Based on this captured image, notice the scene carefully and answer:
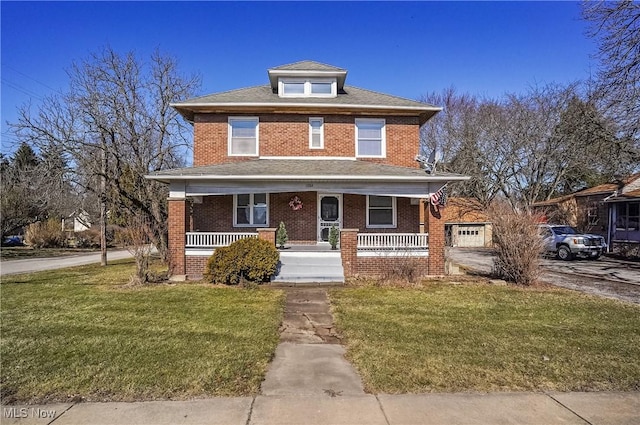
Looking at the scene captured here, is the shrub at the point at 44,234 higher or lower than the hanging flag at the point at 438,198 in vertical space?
lower

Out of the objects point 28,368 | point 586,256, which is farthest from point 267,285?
point 586,256

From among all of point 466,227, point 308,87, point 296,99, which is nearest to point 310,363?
point 296,99

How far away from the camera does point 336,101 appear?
16.6 metres

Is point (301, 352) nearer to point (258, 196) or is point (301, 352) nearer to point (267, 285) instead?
point (267, 285)

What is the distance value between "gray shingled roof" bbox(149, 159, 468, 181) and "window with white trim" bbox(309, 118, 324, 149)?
1.16 meters

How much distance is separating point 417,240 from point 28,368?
11599 mm

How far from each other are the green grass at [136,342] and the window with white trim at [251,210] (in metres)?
5.57

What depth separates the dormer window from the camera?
17.4 m

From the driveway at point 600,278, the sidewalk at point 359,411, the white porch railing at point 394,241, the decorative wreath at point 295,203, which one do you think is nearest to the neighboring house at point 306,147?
the decorative wreath at point 295,203

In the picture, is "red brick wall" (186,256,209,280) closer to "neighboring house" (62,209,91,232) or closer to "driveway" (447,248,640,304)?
"driveway" (447,248,640,304)

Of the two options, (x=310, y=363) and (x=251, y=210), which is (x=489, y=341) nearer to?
(x=310, y=363)

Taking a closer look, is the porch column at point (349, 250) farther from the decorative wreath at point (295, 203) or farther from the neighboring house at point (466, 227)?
the neighboring house at point (466, 227)

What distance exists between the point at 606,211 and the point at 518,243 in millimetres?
19395

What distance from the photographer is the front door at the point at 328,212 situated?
16.3 metres
